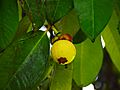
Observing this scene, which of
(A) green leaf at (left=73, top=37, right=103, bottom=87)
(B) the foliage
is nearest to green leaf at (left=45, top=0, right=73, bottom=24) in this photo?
(B) the foliage

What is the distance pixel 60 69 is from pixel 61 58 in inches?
7.6

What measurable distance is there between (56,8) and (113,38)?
0.34 meters

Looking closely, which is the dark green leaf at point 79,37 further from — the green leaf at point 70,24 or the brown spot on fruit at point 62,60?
the brown spot on fruit at point 62,60

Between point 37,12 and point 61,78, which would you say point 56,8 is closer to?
point 37,12

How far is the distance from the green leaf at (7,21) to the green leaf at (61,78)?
0.57 feet

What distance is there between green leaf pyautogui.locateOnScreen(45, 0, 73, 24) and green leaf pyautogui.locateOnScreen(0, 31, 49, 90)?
41 mm

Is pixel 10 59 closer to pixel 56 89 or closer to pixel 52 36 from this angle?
pixel 52 36

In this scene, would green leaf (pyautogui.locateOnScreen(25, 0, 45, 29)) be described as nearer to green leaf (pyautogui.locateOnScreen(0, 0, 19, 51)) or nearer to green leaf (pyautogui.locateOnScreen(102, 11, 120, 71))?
green leaf (pyautogui.locateOnScreen(0, 0, 19, 51))

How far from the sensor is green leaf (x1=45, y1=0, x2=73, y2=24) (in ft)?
2.48

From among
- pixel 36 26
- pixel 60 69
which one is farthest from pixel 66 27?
pixel 36 26

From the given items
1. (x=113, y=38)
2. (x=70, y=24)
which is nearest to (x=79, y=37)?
(x=70, y=24)

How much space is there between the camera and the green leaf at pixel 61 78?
93 cm

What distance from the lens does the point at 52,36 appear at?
0.81 metres

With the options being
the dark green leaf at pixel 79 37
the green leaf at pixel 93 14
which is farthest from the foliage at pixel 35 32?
the dark green leaf at pixel 79 37
